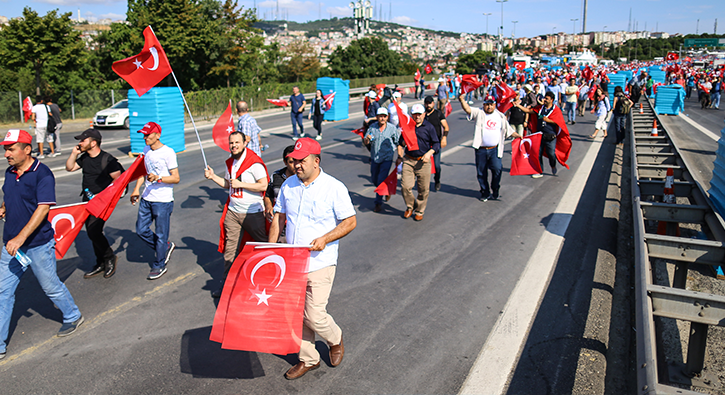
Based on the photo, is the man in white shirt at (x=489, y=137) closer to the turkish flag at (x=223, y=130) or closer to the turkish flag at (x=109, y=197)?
the turkish flag at (x=223, y=130)

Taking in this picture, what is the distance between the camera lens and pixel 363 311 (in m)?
5.14

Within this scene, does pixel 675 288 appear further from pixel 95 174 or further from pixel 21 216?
pixel 95 174

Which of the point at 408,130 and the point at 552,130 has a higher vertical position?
the point at 408,130

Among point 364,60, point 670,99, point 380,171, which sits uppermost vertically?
point 364,60

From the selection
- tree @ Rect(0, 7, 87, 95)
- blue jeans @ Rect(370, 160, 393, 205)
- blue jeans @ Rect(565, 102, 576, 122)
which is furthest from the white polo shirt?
tree @ Rect(0, 7, 87, 95)

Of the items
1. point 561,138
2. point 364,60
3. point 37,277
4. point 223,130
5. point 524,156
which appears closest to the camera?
point 37,277

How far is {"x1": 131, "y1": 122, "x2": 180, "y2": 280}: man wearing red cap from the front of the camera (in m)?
5.79

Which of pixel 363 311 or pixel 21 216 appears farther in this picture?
pixel 363 311

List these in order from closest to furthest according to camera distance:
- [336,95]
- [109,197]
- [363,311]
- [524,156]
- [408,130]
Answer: [363,311] < [109,197] < [408,130] < [524,156] < [336,95]

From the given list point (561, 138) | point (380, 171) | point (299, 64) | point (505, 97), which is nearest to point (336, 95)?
point (505, 97)

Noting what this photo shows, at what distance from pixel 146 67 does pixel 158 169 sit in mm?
1297

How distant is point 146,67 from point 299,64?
5318 centimetres

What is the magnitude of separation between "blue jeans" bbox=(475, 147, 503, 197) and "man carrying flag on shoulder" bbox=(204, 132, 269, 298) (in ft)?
16.8

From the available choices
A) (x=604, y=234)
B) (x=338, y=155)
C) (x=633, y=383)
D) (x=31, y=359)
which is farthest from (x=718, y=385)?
(x=338, y=155)
